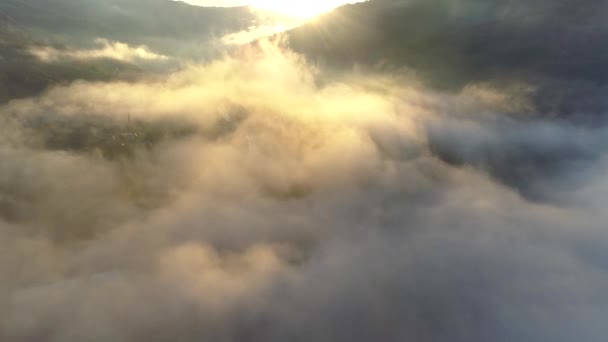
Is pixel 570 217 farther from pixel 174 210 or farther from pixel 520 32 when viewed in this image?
pixel 174 210

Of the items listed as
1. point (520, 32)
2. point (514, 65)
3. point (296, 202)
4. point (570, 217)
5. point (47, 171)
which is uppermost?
point (520, 32)

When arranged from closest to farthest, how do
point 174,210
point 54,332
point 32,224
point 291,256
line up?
1. point 54,332
2. point 291,256
3. point 32,224
4. point 174,210

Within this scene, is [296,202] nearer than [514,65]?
Yes

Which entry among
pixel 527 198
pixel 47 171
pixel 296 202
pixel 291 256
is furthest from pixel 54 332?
pixel 527 198

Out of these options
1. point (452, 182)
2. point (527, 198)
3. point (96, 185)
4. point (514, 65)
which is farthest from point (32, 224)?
point (514, 65)

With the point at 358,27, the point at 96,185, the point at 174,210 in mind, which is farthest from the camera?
the point at 358,27

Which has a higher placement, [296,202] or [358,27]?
[358,27]
